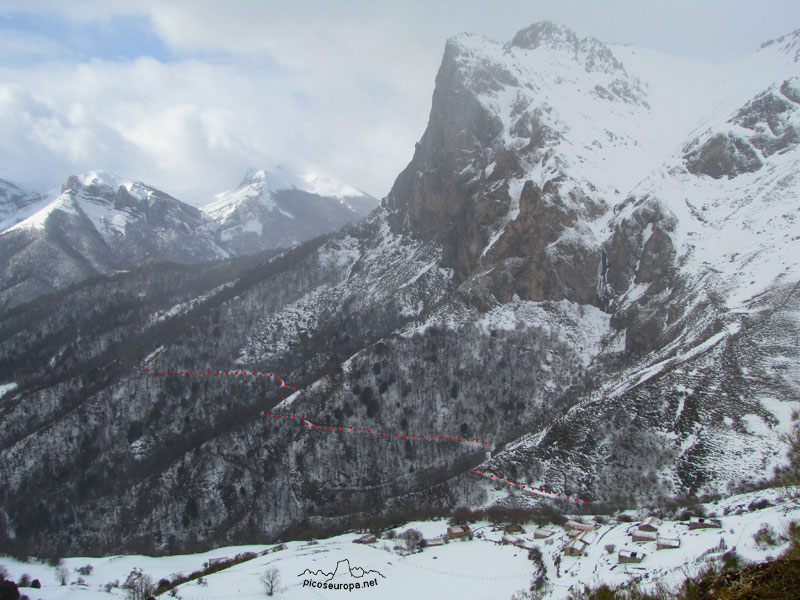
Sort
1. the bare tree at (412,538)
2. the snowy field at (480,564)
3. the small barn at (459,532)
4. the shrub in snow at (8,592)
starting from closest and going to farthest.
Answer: the snowy field at (480,564), the shrub in snow at (8,592), the bare tree at (412,538), the small barn at (459,532)

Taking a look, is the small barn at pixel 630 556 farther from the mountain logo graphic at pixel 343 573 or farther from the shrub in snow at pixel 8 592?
the shrub in snow at pixel 8 592

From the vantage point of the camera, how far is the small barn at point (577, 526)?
342 feet

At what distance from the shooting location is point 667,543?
82.8 m

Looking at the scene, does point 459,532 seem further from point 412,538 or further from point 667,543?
point 667,543

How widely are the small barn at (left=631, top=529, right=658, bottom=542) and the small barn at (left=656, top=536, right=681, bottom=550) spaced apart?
2706 mm

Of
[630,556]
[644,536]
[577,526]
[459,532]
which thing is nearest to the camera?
[630,556]

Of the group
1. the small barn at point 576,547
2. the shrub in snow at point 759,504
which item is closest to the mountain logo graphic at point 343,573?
the small barn at point 576,547

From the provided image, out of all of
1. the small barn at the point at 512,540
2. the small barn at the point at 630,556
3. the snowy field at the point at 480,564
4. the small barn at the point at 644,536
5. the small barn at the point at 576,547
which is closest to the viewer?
the snowy field at the point at 480,564

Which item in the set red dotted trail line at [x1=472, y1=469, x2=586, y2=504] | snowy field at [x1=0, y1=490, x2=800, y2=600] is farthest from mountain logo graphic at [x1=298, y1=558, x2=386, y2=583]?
red dotted trail line at [x1=472, y1=469, x2=586, y2=504]

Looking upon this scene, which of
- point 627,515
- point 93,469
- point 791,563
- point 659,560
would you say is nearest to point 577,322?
point 627,515

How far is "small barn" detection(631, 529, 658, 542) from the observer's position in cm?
8719

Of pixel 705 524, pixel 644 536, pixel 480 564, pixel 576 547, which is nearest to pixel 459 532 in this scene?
pixel 480 564

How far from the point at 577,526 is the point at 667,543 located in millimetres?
23790

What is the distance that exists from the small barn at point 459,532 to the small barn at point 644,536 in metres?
32.1
